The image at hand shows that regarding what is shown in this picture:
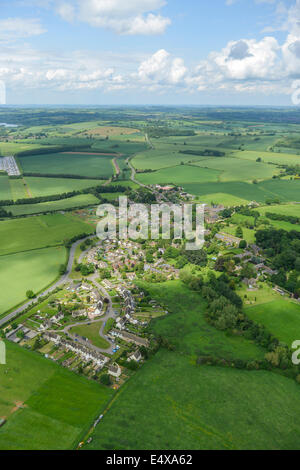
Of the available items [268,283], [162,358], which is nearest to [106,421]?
[162,358]

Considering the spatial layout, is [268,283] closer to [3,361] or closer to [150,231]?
[150,231]

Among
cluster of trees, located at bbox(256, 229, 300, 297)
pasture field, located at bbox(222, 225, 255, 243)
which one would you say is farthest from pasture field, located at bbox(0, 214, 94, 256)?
cluster of trees, located at bbox(256, 229, 300, 297)

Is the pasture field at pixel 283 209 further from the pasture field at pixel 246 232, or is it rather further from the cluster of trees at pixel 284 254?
the cluster of trees at pixel 284 254

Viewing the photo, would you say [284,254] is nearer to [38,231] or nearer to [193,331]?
[193,331]

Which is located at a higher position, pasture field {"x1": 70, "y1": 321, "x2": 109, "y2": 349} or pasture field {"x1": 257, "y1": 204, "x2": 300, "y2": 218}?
pasture field {"x1": 257, "y1": 204, "x2": 300, "y2": 218}

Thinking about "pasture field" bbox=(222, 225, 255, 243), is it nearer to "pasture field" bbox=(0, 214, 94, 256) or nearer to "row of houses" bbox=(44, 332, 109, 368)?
"pasture field" bbox=(0, 214, 94, 256)

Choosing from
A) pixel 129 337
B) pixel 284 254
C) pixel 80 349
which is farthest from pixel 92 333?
pixel 284 254
